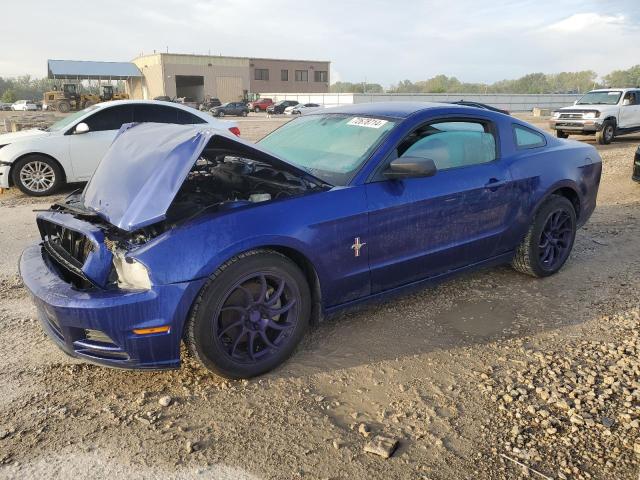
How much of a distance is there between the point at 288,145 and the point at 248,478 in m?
2.54

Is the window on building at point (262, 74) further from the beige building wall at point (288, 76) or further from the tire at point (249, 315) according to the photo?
the tire at point (249, 315)

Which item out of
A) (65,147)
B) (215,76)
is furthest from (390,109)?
(215,76)

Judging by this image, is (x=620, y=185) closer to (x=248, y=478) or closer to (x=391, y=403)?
(x=391, y=403)

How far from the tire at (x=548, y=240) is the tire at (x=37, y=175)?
7.08 meters

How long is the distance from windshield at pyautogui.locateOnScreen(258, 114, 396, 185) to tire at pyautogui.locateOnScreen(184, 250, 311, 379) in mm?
745

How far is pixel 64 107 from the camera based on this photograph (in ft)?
134

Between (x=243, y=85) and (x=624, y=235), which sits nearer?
(x=624, y=235)

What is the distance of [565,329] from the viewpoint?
3.63 meters

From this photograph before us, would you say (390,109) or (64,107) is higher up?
(64,107)

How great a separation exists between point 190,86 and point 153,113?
67.1 m

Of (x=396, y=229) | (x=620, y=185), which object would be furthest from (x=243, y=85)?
(x=396, y=229)

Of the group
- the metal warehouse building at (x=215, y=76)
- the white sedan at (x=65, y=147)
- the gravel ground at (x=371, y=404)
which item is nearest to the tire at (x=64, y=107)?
the metal warehouse building at (x=215, y=76)

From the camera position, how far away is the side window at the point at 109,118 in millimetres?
8203

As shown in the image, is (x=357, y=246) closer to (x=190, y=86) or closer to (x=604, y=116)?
(x=604, y=116)
